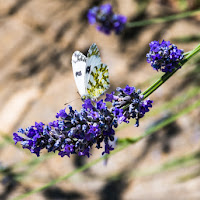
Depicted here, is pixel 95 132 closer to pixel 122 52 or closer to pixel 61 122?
pixel 61 122

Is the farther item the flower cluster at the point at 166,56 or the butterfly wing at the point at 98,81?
the butterfly wing at the point at 98,81

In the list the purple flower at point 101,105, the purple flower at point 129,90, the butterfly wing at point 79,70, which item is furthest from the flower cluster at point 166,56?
the butterfly wing at point 79,70

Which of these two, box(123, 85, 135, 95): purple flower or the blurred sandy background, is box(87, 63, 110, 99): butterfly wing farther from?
the blurred sandy background

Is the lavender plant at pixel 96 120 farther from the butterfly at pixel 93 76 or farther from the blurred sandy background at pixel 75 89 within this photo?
the blurred sandy background at pixel 75 89

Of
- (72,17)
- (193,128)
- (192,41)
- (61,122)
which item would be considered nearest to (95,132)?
(61,122)

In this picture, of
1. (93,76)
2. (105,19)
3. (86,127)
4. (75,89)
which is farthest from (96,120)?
(75,89)

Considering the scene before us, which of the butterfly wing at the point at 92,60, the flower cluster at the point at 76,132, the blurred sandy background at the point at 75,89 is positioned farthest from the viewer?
the blurred sandy background at the point at 75,89
